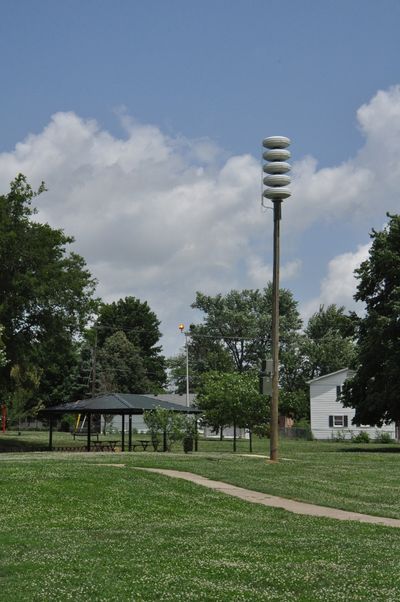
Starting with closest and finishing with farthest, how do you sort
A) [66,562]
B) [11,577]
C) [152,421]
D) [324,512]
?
[11,577] < [66,562] < [324,512] < [152,421]

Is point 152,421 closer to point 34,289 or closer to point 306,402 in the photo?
point 34,289

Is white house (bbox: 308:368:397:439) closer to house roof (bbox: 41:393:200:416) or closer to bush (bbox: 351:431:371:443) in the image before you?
bush (bbox: 351:431:371:443)

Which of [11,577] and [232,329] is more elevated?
[232,329]

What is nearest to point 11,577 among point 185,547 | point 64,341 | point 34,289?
point 185,547

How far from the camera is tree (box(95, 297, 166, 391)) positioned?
372 ft

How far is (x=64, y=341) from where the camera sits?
47656 millimetres

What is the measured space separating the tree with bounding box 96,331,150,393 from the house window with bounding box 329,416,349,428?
32.6 m

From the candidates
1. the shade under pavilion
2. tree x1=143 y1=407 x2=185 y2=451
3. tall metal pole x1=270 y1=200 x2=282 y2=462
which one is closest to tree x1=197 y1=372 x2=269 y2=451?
the shade under pavilion

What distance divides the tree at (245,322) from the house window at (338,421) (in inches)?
967

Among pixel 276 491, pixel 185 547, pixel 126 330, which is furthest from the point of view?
pixel 126 330

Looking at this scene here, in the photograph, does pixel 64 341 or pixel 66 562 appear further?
pixel 64 341

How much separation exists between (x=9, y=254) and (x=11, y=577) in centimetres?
3649

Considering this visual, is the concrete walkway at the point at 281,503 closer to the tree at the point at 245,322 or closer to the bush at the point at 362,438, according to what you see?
the bush at the point at 362,438

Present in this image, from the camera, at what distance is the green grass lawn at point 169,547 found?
346 inches
